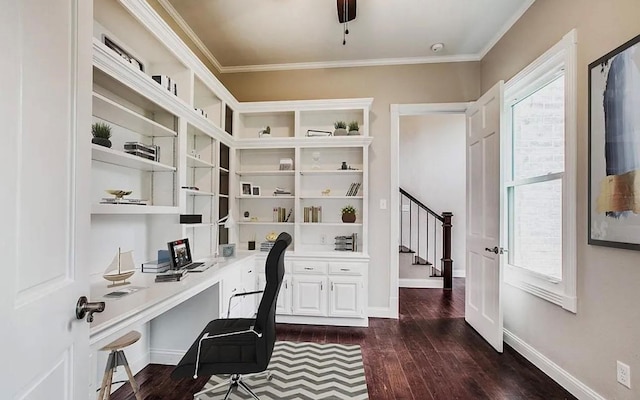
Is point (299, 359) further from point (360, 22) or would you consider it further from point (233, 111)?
point (360, 22)

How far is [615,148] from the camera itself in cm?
182

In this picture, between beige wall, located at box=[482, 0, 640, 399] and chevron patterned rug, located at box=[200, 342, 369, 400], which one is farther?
chevron patterned rug, located at box=[200, 342, 369, 400]

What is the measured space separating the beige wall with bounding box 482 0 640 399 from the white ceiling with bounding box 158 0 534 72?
56 centimetres

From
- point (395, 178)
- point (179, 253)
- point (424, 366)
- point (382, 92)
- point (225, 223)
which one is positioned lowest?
point (424, 366)

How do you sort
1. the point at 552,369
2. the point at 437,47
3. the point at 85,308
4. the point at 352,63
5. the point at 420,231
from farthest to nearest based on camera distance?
the point at 420,231
the point at 352,63
the point at 437,47
the point at 552,369
the point at 85,308

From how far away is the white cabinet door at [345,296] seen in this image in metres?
3.34

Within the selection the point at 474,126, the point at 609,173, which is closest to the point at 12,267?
the point at 609,173

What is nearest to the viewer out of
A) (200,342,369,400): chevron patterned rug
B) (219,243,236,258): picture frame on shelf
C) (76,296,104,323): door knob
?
(76,296,104,323): door knob

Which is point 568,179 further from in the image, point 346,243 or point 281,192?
point 281,192

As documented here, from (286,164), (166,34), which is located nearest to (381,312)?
(286,164)

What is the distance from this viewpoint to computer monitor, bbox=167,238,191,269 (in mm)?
2346

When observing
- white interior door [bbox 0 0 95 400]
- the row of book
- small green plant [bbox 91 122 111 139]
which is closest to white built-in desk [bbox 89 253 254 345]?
white interior door [bbox 0 0 95 400]

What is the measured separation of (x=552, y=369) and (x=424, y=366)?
0.91m

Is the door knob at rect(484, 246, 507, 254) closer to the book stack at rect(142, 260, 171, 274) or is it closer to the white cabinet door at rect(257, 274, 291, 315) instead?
the white cabinet door at rect(257, 274, 291, 315)
